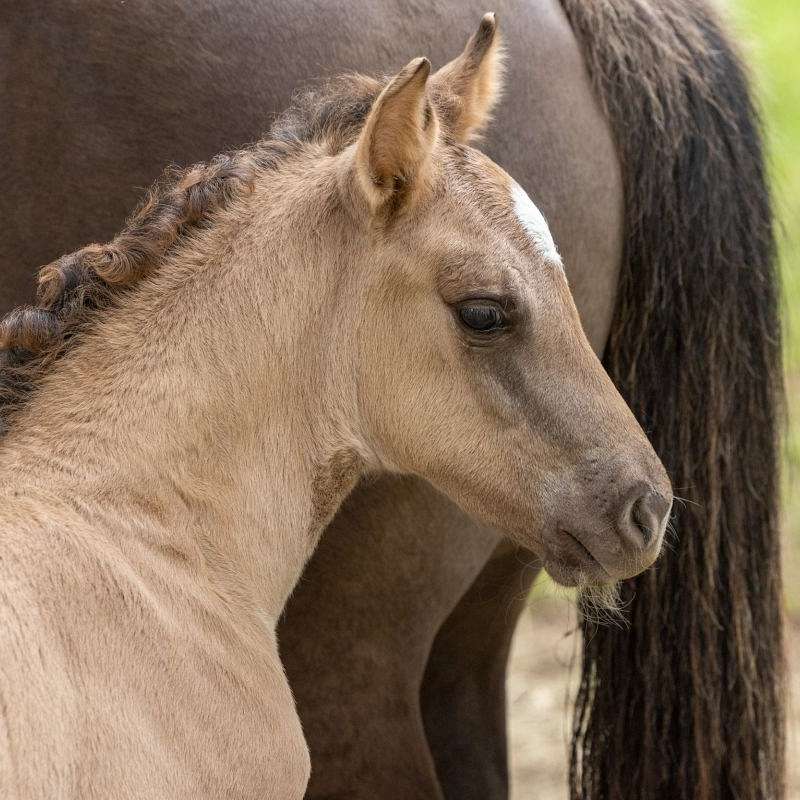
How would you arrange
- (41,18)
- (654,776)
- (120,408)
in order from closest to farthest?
(120,408), (41,18), (654,776)

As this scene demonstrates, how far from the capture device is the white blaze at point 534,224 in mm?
2309

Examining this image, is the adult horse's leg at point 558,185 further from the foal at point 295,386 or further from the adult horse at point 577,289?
the foal at point 295,386

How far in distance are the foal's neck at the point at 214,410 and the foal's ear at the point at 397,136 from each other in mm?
189

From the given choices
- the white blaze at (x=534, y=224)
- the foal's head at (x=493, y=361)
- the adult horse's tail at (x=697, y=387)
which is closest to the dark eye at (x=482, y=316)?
the foal's head at (x=493, y=361)

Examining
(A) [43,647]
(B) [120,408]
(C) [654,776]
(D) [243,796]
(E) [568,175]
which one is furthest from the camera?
(C) [654,776]

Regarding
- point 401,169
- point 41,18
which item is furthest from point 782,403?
point 41,18

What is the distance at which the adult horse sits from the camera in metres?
2.76

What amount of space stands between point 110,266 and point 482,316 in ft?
2.28

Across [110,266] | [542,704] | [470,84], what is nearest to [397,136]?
[470,84]

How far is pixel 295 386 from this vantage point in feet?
7.60

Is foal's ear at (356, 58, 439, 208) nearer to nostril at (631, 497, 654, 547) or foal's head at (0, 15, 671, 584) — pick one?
foal's head at (0, 15, 671, 584)

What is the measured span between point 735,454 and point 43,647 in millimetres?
1890

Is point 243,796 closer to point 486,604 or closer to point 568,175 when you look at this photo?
point 486,604

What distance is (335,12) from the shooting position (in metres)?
2.83
